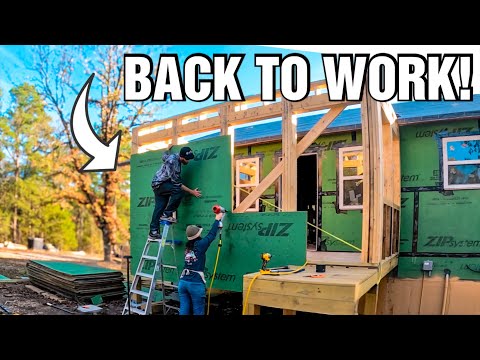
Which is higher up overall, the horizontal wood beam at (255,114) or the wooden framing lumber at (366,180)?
the horizontal wood beam at (255,114)

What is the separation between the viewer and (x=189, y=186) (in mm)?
5406

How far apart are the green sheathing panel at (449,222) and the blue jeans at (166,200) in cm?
488

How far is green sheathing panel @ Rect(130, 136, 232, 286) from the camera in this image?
500 centimetres

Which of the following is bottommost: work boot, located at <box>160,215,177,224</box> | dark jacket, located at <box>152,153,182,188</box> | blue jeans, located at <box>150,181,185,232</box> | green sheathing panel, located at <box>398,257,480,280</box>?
green sheathing panel, located at <box>398,257,480,280</box>

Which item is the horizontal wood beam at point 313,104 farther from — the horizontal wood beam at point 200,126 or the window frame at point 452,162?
the window frame at point 452,162

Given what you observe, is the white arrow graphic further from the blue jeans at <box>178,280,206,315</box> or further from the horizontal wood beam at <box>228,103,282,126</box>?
the blue jeans at <box>178,280,206,315</box>

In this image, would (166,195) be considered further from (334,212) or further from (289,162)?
(334,212)

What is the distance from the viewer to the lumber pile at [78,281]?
618 cm

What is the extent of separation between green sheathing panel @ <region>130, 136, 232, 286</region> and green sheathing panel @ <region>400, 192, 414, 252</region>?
4.06 meters

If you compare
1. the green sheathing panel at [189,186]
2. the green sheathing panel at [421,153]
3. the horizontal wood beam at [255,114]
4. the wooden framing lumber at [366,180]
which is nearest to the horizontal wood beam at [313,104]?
the horizontal wood beam at [255,114]

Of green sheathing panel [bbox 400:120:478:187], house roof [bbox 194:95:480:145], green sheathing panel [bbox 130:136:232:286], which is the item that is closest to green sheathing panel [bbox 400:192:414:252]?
green sheathing panel [bbox 400:120:478:187]

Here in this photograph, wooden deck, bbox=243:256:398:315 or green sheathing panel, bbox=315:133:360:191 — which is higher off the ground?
green sheathing panel, bbox=315:133:360:191

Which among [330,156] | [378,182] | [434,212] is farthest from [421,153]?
[378,182]
